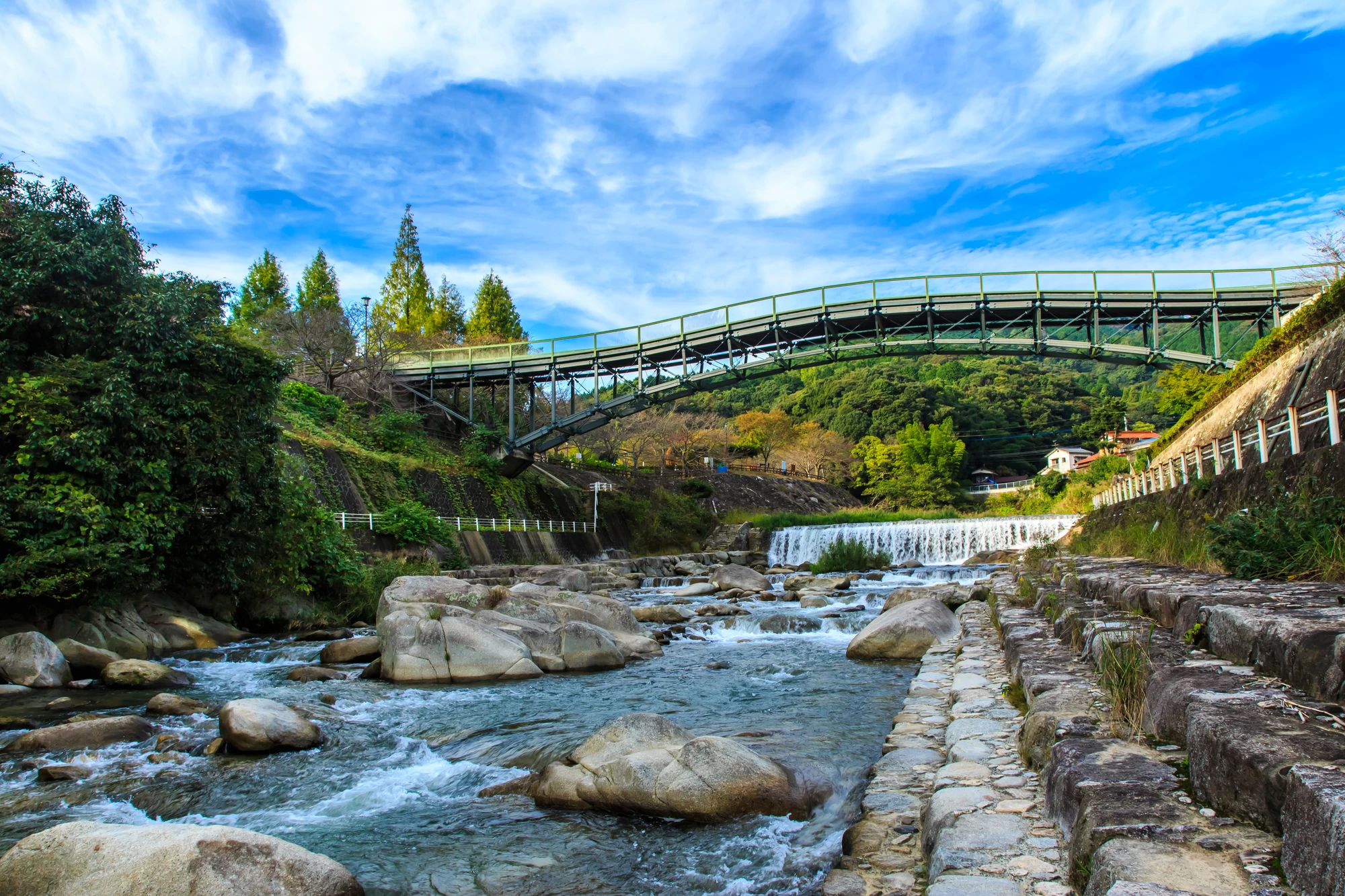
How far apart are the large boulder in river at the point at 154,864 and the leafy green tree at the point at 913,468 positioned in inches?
2032

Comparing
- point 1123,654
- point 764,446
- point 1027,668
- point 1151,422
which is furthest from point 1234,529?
point 1151,422

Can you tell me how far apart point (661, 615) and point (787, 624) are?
2.47 m

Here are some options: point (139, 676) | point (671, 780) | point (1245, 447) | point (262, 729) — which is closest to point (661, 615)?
point (139, 676)

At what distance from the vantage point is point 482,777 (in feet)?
19.6

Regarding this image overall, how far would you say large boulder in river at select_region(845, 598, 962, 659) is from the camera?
1038 cm

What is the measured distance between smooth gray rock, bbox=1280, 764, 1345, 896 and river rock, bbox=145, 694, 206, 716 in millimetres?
8780

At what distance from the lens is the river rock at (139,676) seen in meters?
9.21

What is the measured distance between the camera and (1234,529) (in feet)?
16.7

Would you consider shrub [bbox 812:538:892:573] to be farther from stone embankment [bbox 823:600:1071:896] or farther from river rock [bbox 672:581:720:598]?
stone embankment [bbox 823:600:1071:896]

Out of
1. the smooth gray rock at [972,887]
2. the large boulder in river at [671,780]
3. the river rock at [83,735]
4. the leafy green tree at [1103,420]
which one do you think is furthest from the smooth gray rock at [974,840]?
the leafy green tree at [1103,420]

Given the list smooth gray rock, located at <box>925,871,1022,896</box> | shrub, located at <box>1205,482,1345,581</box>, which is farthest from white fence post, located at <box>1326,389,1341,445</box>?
smooth gray rock, located at <box>925,871,1022,896</box>

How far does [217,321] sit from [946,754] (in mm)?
13652

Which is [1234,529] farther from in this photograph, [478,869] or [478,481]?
[478,481]

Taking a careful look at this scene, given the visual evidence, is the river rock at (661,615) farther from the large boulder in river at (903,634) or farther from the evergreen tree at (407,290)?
the evergreen tree at (407,290)
